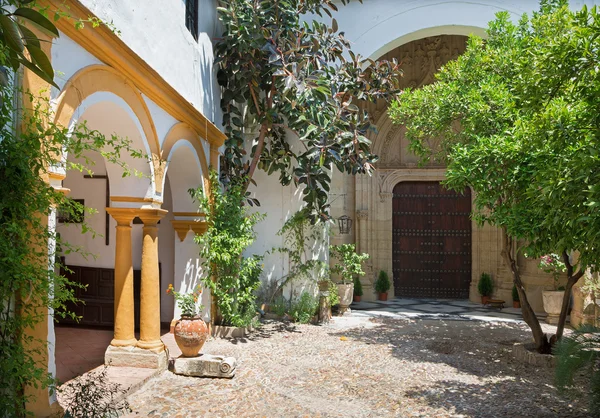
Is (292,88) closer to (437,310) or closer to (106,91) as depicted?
(106,91)

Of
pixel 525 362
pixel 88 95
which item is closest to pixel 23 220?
pixel 88 95

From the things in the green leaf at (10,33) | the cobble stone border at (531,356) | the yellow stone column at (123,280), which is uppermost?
the green leaf at (10,33)

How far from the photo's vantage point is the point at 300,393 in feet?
17.6

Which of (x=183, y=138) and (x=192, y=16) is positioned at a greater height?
(x=192, y=16)

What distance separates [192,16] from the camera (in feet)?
24.6

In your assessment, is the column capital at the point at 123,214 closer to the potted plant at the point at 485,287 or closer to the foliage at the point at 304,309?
the foliage at the point at 304,309

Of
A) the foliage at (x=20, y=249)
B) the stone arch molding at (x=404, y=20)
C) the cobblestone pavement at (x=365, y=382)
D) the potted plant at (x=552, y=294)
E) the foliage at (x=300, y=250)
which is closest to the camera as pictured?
the foliage at (x=20, y=249)

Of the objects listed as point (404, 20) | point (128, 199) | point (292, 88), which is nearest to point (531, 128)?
point (292, 88)

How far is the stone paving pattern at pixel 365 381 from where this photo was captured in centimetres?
484

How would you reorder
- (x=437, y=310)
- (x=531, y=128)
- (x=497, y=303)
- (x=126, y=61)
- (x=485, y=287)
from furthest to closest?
(x=485, y=287)
(x=497, y=303)
(x=437, y=310)
(x=126, y=61)
(x=531, y=128)

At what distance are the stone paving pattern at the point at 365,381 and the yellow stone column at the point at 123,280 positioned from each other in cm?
65

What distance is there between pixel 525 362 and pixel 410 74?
352 inches

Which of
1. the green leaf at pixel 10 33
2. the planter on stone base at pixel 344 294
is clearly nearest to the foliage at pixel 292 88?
the planter on stone base at pixel 344 294

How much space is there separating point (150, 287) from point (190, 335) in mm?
729
